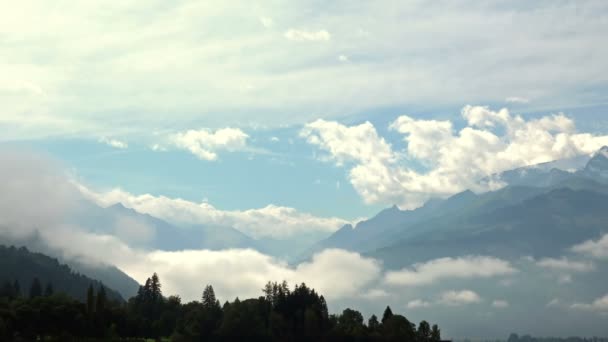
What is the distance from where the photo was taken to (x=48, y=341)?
654 ft

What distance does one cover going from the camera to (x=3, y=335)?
7771 inches

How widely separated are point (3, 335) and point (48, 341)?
40.2ft
